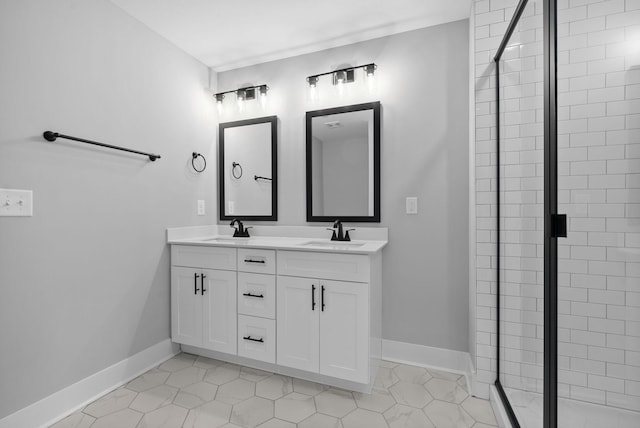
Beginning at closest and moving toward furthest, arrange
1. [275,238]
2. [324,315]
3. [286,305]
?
[324,315]
[286,305]
[275,238]

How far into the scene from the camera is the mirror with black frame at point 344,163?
7.44 feet

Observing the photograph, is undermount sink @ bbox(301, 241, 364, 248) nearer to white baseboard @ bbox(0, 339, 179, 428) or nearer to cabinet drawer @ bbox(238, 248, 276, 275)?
cabinet drawer @ bbox(238, 248, 276, 275)

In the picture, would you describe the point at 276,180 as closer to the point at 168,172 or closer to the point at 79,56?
the point at 168,172

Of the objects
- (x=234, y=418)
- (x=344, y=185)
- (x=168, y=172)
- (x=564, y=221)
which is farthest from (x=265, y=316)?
(x=564, y=221)

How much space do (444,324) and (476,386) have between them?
16.2 inches

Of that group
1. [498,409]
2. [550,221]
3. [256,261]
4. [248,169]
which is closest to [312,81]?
[248,169]

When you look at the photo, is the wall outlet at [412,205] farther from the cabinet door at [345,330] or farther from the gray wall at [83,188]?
the gray wall at [83,188]

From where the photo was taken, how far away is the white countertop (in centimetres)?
206

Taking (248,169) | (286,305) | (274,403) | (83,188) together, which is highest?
(248,169)

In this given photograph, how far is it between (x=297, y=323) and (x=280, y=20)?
2033 mm

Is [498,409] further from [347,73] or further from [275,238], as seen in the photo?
[347,73]

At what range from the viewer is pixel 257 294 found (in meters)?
2.02

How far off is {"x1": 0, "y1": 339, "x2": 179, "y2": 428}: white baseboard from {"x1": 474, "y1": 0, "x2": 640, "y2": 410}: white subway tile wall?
2.24 meters

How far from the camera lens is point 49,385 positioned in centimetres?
158
